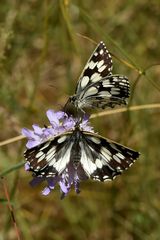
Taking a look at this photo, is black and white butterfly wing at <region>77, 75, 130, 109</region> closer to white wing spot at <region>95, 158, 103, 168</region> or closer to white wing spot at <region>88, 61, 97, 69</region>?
white wing spot at <region>88, 61, 97, 69</region>

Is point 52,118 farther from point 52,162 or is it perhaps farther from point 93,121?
point 93,121

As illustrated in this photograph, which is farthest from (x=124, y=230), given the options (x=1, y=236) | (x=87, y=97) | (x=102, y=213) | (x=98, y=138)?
(x=98, y=138)

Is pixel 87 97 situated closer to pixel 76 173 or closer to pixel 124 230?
pixel 76 173

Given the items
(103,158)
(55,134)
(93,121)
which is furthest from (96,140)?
(93,121)

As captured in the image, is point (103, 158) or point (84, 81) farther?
point (84, 81)

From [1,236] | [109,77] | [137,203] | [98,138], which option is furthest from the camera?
[137,203]

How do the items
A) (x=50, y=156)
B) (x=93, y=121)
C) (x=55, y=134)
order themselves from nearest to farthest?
(x=50, y=156) < (x=55, y=134) < (x=93, y=121)
